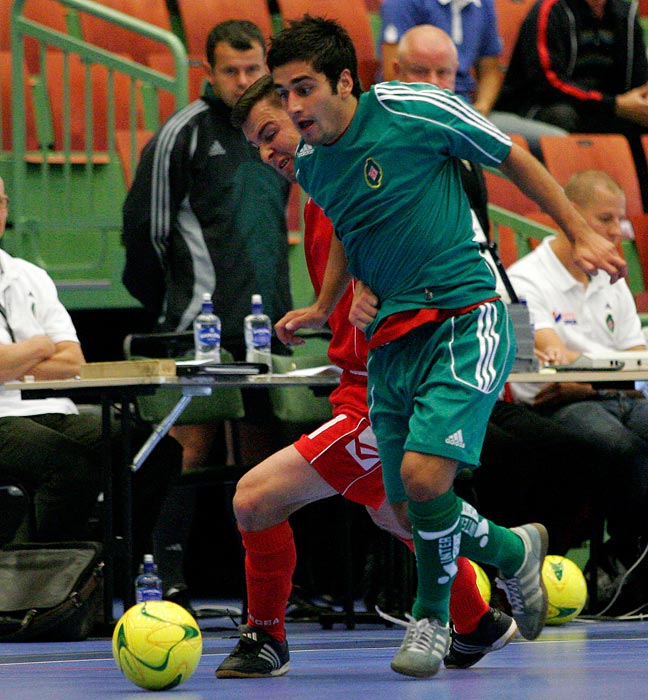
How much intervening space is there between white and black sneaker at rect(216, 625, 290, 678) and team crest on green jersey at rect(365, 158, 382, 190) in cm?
131

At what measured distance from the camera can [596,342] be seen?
22.0 feet

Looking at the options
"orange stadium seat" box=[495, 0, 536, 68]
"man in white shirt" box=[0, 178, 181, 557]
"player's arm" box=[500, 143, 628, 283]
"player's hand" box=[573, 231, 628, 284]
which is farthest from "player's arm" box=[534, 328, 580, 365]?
"orange stadium seat" box=[495, 0, 536, 68]

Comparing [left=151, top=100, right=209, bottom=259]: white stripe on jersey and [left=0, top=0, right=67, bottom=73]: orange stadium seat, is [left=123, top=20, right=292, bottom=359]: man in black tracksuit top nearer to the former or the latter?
[left=151, top=100, right=209, bottom=259]: white stripe on jersey

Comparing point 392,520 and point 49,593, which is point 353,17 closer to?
point 49,593

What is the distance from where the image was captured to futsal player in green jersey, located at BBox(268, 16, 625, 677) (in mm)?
3531

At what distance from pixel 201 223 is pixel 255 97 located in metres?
2.18

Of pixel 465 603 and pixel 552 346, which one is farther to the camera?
pixel 552 346

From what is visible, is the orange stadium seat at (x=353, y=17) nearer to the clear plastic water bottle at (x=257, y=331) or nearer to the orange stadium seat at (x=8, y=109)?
the orange stadium seat at (x=8, y=109)

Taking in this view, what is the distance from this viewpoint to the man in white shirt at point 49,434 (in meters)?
5.49

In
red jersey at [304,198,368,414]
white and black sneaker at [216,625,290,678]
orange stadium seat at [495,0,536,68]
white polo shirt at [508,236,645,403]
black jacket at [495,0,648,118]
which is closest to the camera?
white and black sneaker at [216,625,290,678]

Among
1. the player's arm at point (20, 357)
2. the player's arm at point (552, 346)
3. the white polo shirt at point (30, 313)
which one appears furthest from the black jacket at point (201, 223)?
the player's arm at point (552, 346)

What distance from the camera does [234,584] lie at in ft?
23.2

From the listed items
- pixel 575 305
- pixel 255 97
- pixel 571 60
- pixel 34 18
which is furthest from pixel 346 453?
pixel 571 60

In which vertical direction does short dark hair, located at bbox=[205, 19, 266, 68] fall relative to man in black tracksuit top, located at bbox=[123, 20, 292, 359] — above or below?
above
